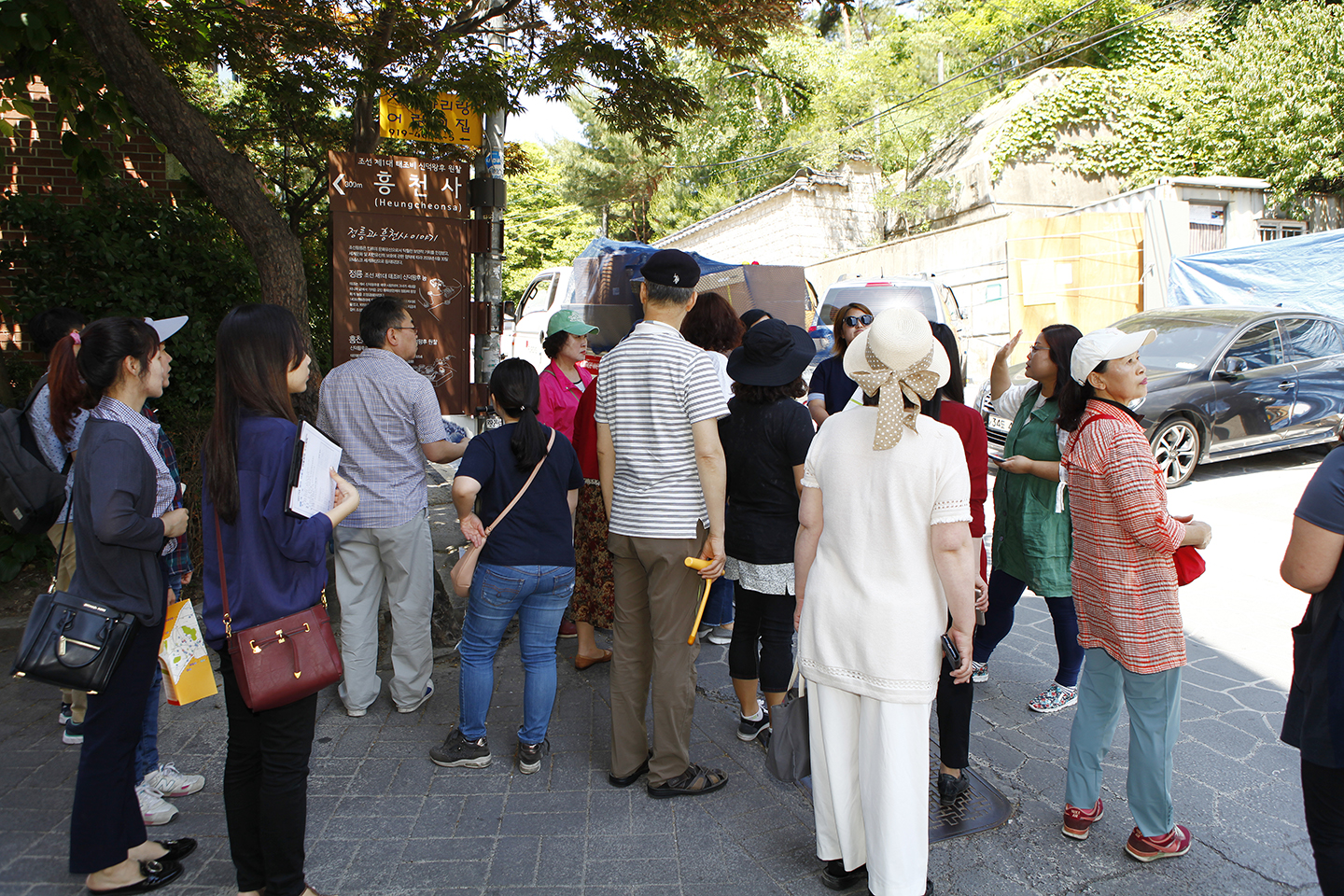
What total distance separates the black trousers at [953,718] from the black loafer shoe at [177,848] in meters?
2.71

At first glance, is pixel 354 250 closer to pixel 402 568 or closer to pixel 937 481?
pixel 402 568

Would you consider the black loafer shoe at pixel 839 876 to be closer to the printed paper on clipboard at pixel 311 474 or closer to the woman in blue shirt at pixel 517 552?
the woman in blue shirt at pixel 517 552

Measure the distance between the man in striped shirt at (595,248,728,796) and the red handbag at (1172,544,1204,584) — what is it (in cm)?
159

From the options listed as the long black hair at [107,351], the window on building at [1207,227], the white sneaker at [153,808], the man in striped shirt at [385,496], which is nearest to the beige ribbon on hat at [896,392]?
the man in striped shirt at [385,496]

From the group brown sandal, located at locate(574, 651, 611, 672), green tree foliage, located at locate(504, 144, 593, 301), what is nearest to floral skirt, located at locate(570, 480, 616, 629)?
brown sandal, located at locate(574, 651, 611, 672)

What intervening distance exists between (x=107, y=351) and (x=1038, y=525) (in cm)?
370

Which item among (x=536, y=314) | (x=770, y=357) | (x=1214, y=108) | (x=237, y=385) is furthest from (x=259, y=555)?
(x=1214, y=108)

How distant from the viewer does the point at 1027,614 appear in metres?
5.36

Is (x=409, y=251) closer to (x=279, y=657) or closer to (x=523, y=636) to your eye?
(x=523, y=636)

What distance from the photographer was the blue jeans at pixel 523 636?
132 inches

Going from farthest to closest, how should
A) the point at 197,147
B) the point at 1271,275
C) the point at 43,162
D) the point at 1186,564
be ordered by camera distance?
the point at 1271,275, the point at 43,162, the point at 197,147, the point at 1186,564

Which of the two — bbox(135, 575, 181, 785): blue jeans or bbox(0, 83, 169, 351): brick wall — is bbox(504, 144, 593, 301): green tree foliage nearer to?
bbox(0, 83, 169, 351): brick wall

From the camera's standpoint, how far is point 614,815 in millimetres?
3156

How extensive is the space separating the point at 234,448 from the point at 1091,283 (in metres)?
16.5
